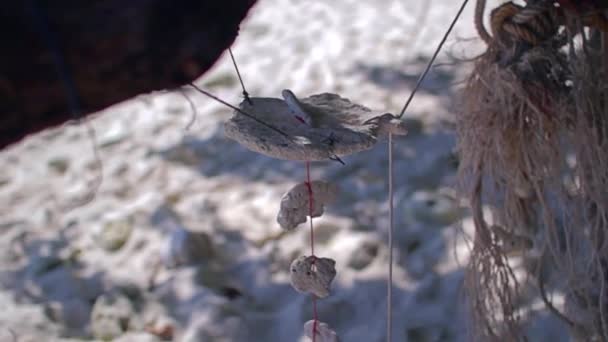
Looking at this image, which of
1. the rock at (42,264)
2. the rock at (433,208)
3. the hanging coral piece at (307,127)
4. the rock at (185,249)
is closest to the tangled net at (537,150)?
the hanging coral piece at (307,127)

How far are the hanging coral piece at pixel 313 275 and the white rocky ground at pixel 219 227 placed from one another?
428 millimetres

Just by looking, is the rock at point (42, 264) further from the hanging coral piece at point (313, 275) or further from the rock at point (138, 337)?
the hanging coral piece at point (313, 275)

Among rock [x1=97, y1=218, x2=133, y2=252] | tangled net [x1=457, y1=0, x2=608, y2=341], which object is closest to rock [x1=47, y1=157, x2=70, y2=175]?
rock [x1=97, y1=218, x2=133, y2=252]

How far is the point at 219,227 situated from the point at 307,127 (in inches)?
38.9

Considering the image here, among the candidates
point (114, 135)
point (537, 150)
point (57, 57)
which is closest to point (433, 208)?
point (537, 150)

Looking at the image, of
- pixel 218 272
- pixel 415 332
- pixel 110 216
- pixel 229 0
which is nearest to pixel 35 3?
pixel 229 0

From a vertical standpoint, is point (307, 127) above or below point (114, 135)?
below

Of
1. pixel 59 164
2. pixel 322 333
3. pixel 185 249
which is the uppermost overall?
pixel 59 164

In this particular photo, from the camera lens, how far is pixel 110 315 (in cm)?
138

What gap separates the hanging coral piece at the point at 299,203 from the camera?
721mm

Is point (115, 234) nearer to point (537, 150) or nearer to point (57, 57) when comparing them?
point (537, 150)

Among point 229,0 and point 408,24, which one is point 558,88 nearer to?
point 229,0

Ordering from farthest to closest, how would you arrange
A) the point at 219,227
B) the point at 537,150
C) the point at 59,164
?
the point at 59,164 → the point at 219,227 → the point at 537,150

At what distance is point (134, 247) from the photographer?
1.56 metres
